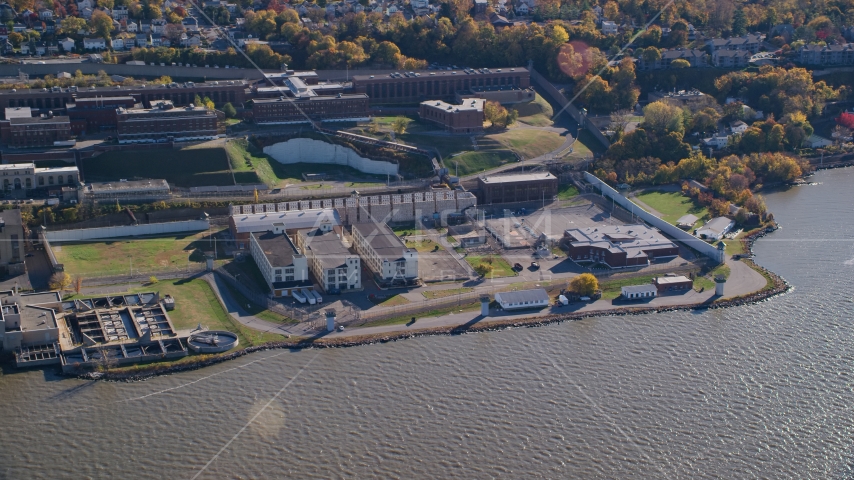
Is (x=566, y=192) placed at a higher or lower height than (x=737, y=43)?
lower

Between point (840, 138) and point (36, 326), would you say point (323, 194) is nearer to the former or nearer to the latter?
point (36, 326)

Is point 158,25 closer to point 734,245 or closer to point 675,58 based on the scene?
point 675,58

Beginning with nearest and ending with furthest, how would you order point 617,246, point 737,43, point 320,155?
point 617,246 < point 320,155 < point 737,43

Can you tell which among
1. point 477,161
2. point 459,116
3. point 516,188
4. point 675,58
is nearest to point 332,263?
point 516,188

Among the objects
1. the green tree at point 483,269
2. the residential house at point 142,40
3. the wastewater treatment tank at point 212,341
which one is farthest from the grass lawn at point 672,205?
the residential house at point 142,40

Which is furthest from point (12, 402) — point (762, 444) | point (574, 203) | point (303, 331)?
point (574, 203)

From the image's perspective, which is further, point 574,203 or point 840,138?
point 840,138
